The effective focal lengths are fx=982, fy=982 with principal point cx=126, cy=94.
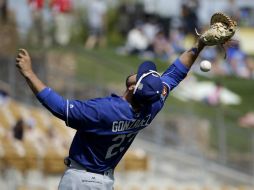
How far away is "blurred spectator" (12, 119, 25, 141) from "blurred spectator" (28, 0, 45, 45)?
319cm

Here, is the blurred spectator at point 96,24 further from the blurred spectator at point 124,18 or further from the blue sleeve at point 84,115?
the blue sleeve at point 84,115

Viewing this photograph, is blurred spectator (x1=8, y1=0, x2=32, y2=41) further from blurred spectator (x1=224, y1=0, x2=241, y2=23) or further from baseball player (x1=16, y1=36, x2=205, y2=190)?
baseball player (x1=16, y1=36, x2=205, y2=190)

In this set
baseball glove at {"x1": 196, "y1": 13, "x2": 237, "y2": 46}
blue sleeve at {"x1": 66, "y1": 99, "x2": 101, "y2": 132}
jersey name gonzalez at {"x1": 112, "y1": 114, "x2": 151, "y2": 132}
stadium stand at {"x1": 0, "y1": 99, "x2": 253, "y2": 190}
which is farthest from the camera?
stadium stand at {"x1": 0, "y1": 99, "x2": 253, "y2": 190}

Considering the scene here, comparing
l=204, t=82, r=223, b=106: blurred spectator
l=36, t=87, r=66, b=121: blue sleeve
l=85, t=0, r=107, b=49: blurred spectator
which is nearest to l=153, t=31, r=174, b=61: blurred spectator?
l=85, t=0, r=107, b=49: blurred spectator

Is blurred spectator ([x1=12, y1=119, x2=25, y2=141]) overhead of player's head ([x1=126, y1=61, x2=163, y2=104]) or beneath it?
beneath

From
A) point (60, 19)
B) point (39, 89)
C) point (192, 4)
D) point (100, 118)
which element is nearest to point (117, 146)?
point (100, 118)

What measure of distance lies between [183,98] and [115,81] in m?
1.22

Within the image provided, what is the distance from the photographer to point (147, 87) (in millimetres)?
7109

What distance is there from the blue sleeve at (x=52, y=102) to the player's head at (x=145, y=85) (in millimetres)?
533

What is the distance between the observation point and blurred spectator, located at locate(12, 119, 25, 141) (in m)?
14.0

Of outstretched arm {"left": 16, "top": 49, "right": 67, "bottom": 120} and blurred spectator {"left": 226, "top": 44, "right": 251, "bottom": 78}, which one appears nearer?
outstretched arm {"left": 16, "top": 49, "right": 67, "bottom": 120}

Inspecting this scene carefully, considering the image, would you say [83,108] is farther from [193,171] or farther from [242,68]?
[242,68]

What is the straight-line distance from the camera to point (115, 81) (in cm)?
1612

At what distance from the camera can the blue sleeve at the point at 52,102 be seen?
7.07 meters
